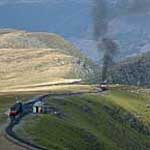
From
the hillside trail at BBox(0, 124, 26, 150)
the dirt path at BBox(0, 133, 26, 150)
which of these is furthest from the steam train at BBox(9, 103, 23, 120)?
the dirt path at BBox(0, 133, 26, 150)

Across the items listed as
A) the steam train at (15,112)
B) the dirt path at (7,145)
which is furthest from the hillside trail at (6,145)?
the steam train at (15,112)

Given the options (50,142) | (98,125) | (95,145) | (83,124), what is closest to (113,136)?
(98,125)

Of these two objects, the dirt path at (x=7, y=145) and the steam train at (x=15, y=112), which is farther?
the steam train at (x=15, y=112)

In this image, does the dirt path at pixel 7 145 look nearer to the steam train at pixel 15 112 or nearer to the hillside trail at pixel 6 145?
the hillside trail at pixel 6 145

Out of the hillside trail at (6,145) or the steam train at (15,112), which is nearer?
the hillside trail at (6,145)

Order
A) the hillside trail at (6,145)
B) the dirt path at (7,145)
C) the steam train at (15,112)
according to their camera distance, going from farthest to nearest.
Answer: the steam train at (15,112)
the hillside trail at (6,145)
the dirt path at (7,145)

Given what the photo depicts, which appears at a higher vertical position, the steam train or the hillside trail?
the steam train

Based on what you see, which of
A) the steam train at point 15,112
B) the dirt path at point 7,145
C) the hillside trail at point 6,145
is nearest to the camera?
the dirt path at point 7,145

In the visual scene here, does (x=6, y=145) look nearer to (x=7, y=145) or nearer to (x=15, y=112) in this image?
(x=7, y=145)

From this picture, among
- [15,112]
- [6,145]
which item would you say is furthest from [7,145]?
[15,112]

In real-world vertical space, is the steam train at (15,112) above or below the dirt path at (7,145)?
above

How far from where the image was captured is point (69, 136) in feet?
443

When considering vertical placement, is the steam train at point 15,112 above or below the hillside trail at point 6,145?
above

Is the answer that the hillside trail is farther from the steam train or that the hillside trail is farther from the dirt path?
the steam train
